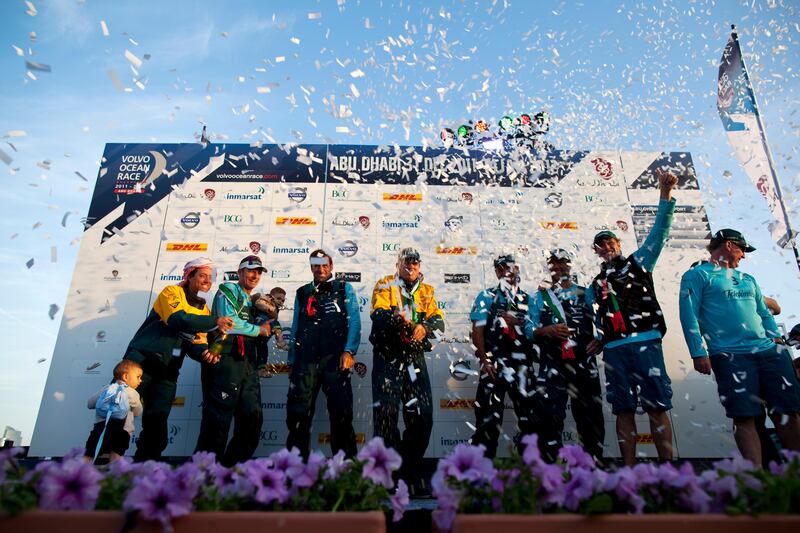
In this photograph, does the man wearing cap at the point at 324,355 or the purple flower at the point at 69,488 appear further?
the man wearing cap at the point at 324,355

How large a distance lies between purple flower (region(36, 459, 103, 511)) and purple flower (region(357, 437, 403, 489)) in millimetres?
784

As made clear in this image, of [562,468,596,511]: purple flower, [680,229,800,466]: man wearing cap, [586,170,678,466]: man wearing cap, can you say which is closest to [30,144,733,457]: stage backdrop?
[586,170,678,466]: man wearing cap

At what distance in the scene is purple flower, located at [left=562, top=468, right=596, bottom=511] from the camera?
1.39 metres

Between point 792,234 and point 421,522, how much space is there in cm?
543

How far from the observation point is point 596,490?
1.44 m

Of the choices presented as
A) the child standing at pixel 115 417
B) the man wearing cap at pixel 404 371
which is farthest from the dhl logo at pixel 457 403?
the child standing at pixel 115 417

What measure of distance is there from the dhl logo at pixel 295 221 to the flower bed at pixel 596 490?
16.9ft

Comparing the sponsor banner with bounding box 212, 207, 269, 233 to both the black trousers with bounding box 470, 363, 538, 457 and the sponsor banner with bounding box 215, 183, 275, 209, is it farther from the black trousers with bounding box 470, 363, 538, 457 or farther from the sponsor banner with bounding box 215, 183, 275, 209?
the black trousers with bounding box 470, 363, 538, 457

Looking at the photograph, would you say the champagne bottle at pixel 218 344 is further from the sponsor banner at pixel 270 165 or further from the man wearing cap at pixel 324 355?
the sponsor banner at pixel 270 165

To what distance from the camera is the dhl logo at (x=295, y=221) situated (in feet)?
20.8

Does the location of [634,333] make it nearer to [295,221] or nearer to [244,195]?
[295,221]

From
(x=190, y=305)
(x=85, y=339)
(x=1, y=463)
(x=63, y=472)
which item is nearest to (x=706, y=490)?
(x=63, y=472)

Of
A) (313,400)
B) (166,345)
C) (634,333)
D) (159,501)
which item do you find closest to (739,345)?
(634,333)

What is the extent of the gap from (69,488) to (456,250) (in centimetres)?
524
